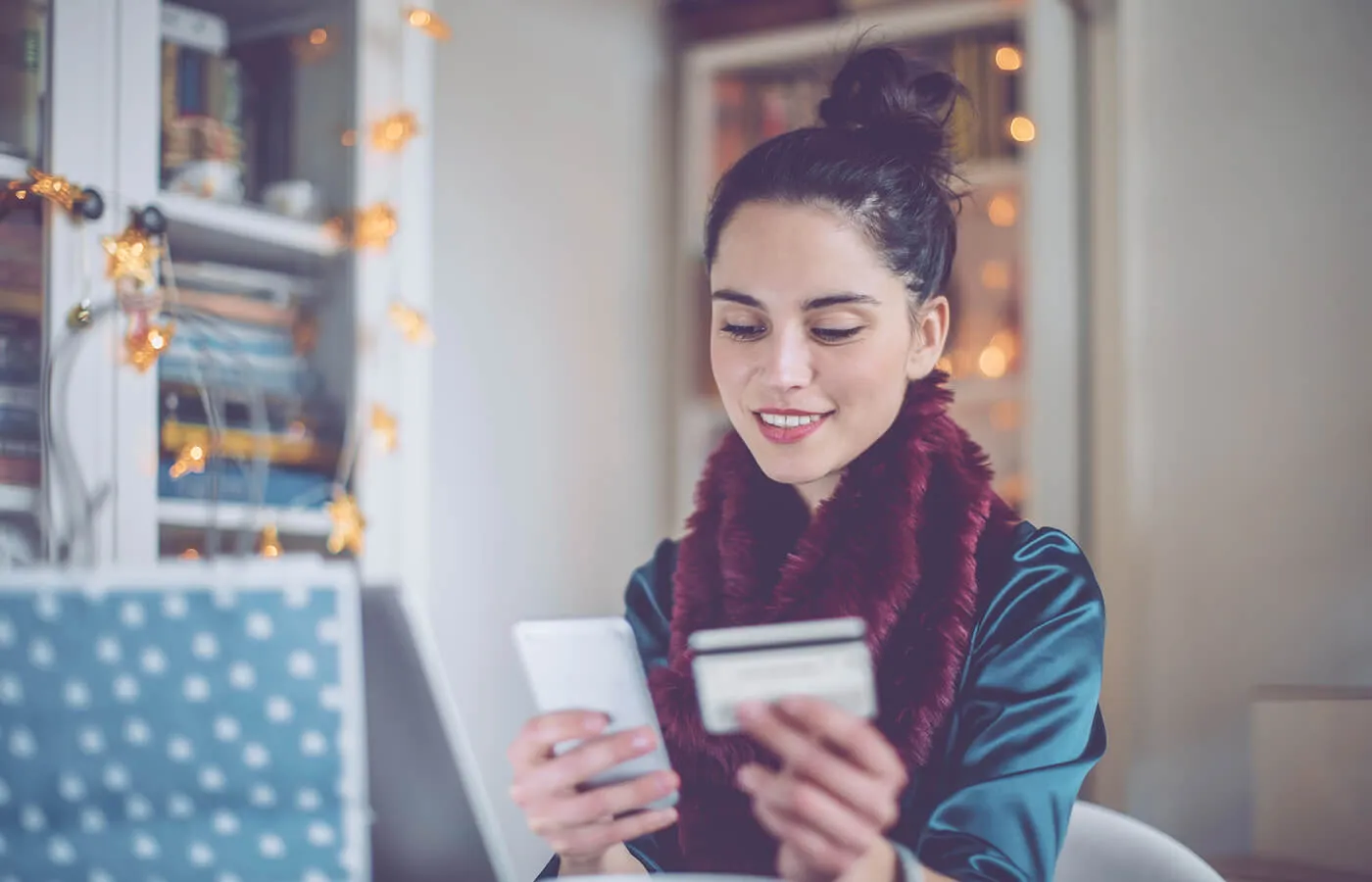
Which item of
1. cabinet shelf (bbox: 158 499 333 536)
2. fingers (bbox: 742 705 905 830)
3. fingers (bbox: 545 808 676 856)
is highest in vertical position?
cabinet shelf (bbox: 158 499 333 536)

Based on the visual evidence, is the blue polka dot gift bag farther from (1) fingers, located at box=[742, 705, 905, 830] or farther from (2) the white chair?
(2) the white chair

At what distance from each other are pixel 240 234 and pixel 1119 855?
1.52 metres

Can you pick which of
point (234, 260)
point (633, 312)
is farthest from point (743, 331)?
point (633, 312)

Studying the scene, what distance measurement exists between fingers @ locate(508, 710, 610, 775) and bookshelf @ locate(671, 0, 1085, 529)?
179cm

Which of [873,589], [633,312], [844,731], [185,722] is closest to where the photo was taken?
[185,722]

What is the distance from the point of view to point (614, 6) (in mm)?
3111

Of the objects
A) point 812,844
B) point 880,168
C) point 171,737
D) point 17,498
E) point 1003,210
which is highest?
point 1003,210

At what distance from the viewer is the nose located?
4.18ft

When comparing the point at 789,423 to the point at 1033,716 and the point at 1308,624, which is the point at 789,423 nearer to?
the point at 1033,716

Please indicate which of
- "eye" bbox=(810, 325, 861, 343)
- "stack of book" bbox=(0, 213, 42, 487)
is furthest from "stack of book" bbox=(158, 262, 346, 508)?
"eye" bbox=(810, 325, 861, 343)

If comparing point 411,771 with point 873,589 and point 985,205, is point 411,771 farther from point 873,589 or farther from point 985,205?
point 985,205

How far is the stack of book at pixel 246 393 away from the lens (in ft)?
5.99

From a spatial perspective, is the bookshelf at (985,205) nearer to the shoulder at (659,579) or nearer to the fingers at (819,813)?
the shoulder at (659,579)

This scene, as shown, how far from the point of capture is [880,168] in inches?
51.8
